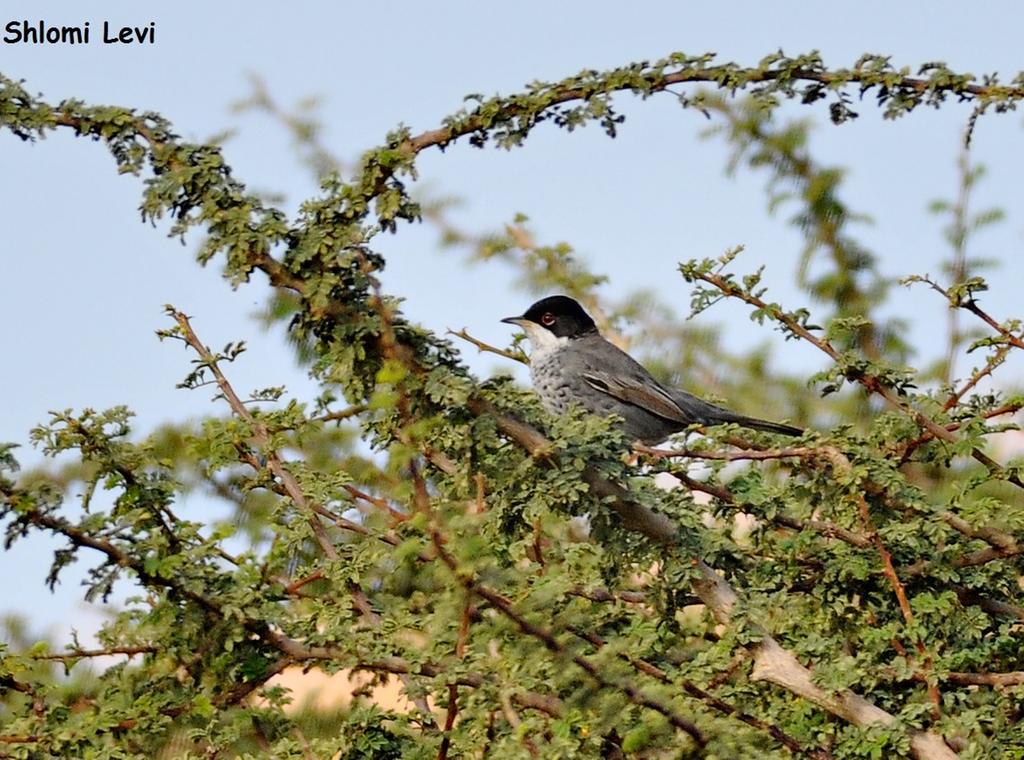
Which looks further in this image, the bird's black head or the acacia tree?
the bird's black head

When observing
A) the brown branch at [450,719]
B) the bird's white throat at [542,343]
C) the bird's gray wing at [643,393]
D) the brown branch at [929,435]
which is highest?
the bird's white throat at [542,343]

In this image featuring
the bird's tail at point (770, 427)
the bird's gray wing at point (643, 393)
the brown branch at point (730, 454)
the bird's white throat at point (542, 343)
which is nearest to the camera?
the brown branch at point (730, 454)

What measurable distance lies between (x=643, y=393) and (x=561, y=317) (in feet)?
1.97

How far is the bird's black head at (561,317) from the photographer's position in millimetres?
6523

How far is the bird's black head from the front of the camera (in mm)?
6523

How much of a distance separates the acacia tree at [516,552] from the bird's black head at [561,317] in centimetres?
300

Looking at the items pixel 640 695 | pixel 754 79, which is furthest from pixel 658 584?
pixel 754 79

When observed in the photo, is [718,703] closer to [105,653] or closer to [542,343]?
[105,653]

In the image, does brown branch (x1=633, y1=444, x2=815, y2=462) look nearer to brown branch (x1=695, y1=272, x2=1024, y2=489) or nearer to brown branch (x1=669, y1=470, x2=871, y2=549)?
brown branch (x1=669, y1=470, x2=871, y2=549)

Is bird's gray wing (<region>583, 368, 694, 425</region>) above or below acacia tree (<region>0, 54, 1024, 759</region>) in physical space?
above

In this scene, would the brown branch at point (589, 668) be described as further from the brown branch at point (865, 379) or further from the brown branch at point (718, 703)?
the brown branch at point (865, 379)

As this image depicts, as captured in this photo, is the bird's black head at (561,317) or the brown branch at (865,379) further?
the bird's black head at (561,317)

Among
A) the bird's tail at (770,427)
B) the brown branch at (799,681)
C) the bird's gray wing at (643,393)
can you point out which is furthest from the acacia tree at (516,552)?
the bird's gray wing at (643,393)

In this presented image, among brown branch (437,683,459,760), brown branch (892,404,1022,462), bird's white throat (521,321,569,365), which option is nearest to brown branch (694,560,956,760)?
brown branch (437,683,459,760)
